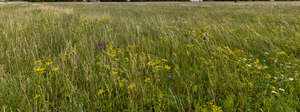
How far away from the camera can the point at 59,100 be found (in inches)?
59.0

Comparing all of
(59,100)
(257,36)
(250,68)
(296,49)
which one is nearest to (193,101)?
(250,68)

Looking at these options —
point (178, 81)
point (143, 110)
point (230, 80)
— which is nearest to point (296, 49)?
point (230, 80)

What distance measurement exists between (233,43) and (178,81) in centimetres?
195

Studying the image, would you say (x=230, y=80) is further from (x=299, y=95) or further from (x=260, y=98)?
(x=299, y=95)

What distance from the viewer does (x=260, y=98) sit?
4.69ft

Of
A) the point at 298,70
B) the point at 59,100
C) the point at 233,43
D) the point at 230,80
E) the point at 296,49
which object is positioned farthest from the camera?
the point at 233,43

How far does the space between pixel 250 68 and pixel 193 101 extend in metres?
0.95

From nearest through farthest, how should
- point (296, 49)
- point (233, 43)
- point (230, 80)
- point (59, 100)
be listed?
point (59, 100), point (230, 80), point (296, 49), point (233, 43)

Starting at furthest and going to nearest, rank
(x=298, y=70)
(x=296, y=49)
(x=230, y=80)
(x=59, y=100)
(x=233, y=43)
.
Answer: (x=233, y=43)
(x=296, y=49)
(x=298, y=70)
(x=230, y=80)
(x=59, y=100)

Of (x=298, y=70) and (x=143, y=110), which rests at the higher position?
(x=298, y=70)

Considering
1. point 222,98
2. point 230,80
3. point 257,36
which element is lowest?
point 222,98

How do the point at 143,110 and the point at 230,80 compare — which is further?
the point at 230,80

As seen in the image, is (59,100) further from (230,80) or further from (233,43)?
(233,43)

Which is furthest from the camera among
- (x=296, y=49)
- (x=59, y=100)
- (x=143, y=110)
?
(x=296, y=49)
